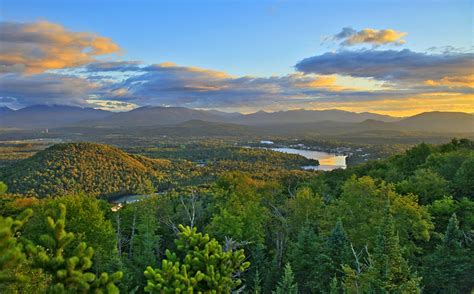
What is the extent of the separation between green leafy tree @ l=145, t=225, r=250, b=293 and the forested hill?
261ft

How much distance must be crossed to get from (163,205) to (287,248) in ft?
55.3

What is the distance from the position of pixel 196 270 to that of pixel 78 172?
10923cm

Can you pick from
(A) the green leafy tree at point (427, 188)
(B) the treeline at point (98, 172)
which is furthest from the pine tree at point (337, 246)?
(B) the treeline at point (98, 172)

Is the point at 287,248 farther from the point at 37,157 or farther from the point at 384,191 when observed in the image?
the point at 37,157

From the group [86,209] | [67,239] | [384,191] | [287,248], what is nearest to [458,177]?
[384,191]

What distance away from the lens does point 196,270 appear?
1095 centimetres

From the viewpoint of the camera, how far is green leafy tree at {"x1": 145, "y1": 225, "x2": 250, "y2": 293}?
10109mm

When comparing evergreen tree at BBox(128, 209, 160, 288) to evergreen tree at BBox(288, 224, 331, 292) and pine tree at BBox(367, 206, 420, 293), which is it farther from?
pine tree at BBox(367, 206, 420, 293)

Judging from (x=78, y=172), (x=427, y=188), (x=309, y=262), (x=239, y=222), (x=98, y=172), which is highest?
(x=427, y=188)

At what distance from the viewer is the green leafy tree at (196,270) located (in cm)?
1011

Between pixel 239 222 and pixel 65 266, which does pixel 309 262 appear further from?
pixel 65 266

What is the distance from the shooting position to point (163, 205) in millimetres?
45188

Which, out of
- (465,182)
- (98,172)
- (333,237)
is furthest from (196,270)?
(98,172)

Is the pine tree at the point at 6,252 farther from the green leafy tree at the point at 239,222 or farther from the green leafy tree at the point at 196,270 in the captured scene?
the green leafy tree at the point at 239,222
